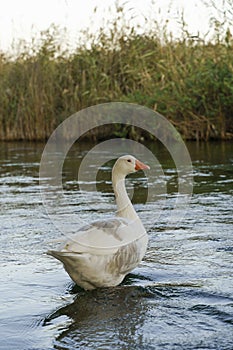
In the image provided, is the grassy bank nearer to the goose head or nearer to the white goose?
the goose head

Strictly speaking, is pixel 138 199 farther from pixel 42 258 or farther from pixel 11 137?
pixel 11 137

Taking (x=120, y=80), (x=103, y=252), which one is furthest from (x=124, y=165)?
(x=120, y=80)

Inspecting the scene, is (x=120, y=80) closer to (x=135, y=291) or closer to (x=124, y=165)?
(x=124, y=165)

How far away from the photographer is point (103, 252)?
152 inches

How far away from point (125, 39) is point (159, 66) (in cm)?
145

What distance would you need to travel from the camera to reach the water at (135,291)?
129 inches

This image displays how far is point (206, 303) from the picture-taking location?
376 centimetres

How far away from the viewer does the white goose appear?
148 inches

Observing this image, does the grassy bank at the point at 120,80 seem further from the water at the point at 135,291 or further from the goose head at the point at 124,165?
the goose head at the point at 124,165

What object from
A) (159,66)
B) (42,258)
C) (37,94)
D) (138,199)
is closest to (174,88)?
(159,66)

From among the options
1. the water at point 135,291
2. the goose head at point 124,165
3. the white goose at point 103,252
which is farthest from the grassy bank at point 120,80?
the white goose at point 103,252

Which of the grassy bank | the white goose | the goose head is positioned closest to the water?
the white goose

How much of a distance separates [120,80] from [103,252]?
514 inches

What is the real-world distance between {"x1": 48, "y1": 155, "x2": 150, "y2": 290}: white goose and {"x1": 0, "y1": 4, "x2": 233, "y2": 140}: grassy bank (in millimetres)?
10673
